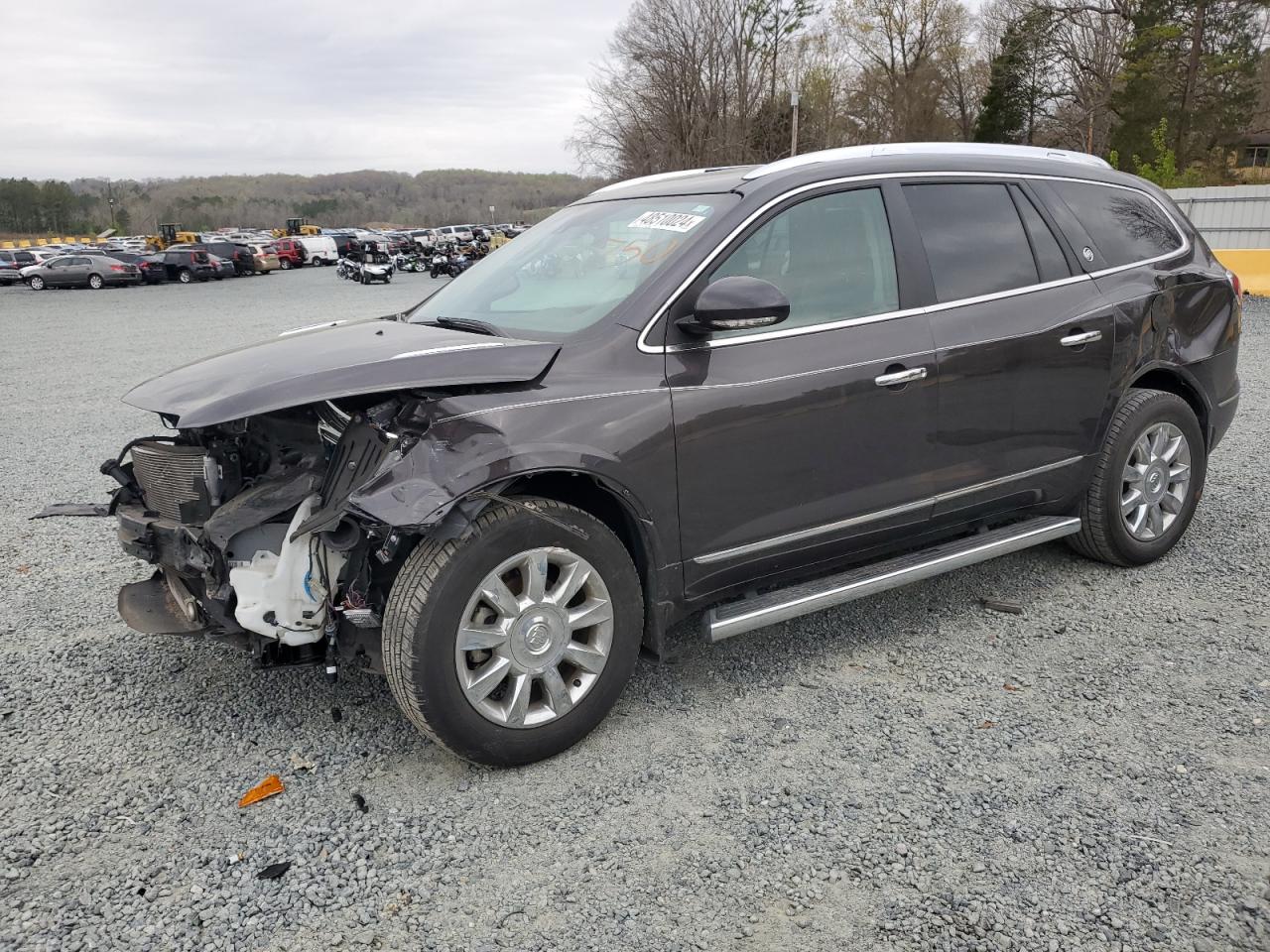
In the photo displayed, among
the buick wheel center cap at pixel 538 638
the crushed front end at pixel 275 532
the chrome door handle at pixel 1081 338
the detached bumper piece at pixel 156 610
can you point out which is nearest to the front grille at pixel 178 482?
the crushed front end at pixel 275 532

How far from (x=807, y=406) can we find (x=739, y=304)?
1.72 ft

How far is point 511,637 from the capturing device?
3.05 m

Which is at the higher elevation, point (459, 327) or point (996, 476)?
point (459, 327)

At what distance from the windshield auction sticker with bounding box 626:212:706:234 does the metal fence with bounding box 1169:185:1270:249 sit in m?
16.7

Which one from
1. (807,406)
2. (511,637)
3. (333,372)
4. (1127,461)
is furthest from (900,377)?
(333,372)

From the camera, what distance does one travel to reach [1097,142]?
45.6m

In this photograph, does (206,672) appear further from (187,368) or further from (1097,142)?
(1097,142)

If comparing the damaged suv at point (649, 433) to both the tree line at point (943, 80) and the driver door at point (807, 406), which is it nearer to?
the driver door at point (807, 406)

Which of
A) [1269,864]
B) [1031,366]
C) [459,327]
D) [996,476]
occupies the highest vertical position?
[459,327]

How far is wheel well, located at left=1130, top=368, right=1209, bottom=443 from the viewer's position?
4.68 metres

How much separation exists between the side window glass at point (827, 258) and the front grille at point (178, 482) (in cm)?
192

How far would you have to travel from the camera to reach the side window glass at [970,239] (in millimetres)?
3896

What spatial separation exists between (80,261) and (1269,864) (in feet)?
132

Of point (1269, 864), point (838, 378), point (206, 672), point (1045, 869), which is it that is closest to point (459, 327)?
point (838, 378)
